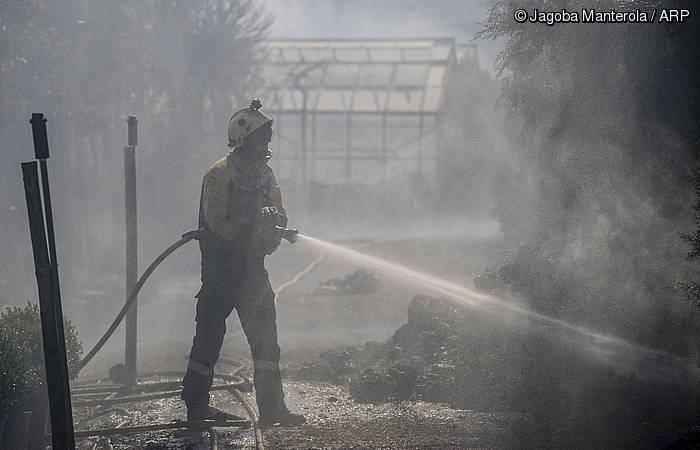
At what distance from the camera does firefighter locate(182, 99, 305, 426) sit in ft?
21.1

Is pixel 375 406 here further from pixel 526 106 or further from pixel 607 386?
pixel 526 106

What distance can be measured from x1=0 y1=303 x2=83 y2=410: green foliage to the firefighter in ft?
4.32

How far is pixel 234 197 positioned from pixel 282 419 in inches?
76.6

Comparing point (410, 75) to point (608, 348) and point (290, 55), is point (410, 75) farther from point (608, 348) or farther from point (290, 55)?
point (608, 348)

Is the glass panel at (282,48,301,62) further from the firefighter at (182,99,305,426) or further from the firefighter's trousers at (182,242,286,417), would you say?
the firefighter's trousers at (182,242,286,417)

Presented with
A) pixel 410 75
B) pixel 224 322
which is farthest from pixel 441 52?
pixel 224 322

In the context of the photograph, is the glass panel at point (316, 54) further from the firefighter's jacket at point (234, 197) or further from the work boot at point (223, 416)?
the work boot at point (223, 416)

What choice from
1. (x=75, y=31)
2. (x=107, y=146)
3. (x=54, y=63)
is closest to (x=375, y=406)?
(x=54, y=63)

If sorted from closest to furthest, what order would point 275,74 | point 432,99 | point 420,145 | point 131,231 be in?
point 131,231
point 432,99
point 420,145
point 275,74

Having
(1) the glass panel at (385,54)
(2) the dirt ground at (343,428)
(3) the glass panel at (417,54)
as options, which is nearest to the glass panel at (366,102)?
(1) the glass panel at (385,54)

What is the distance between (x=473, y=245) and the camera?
62.5 feet

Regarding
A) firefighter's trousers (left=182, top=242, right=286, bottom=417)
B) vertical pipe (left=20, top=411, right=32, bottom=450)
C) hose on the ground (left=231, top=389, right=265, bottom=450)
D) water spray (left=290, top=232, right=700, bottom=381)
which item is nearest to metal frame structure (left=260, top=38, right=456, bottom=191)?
water spray (left=290, top=232, right=700, bottom=381)

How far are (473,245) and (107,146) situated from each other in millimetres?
9993

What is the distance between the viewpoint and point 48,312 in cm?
438
